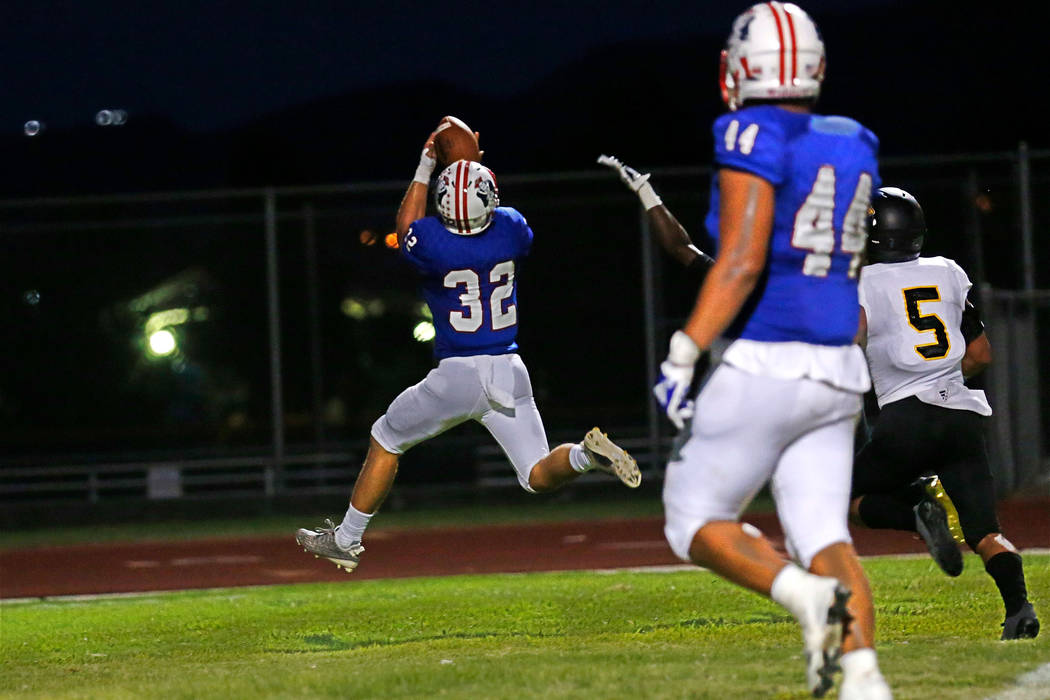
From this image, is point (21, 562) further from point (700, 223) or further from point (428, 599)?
point (700, 223)

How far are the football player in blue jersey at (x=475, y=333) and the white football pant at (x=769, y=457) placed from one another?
9.62ft

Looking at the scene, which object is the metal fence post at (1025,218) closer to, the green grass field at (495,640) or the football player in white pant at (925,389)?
the green grass field at (495,640)

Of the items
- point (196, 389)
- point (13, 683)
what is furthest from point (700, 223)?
point (13, 683)

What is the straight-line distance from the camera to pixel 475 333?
7.70m

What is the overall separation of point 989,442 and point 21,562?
9836 millimetres

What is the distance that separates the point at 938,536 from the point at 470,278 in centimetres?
242

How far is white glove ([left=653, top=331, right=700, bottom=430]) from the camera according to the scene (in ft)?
14.0

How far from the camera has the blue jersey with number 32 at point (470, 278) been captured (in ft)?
24.8

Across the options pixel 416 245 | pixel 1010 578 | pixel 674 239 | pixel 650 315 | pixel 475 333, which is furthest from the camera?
pixel 650 315

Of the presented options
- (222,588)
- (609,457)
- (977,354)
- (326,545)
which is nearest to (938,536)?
(977,354)

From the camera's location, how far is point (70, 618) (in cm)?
993

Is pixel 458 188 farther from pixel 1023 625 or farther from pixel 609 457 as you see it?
pixel 1023 625

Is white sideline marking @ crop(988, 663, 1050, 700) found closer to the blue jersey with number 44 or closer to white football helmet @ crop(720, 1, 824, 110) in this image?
the blue jersey with number 44

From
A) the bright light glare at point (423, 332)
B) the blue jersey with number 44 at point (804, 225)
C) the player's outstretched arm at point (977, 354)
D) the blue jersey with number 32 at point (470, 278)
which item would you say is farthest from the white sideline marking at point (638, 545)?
the bright light glare at point (423, 332)
